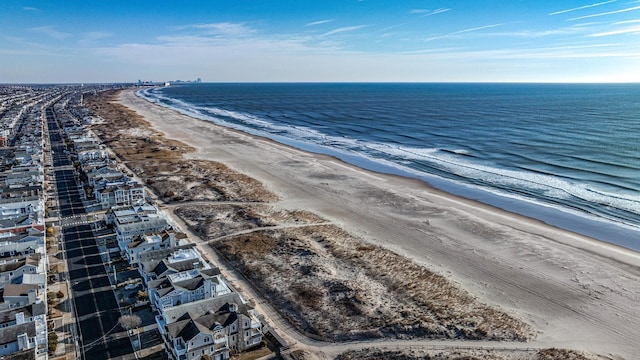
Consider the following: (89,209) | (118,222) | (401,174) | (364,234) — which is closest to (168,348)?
(118,222)

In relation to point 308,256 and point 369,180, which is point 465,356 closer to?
point 308,256

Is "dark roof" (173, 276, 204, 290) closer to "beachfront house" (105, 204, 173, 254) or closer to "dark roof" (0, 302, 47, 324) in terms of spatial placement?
"dark roof" (0, 302, 47, 324)

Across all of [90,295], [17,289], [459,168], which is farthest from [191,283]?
[459,168]

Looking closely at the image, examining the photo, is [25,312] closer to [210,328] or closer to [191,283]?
[191,283]

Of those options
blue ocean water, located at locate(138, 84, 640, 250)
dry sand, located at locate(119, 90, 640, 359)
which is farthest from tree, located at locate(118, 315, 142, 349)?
blue ocean water, located at locate(138, 84, 640, 250)

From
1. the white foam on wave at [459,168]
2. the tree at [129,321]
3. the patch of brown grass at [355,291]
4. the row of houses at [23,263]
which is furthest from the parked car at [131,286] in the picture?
the white foam on wave at [459,168]

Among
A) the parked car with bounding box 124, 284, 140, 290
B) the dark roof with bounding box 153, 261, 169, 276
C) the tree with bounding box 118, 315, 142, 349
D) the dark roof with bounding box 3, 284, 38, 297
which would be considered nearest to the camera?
the tree with bounding box 118, 315, 142, 349
